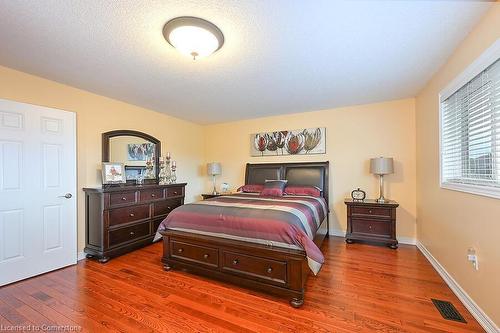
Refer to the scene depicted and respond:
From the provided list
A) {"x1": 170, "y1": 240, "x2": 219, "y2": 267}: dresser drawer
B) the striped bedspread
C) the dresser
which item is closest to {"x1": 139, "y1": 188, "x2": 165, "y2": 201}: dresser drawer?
the dresser

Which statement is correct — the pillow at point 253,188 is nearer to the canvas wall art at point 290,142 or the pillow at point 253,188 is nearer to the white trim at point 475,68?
the canvas wall art at point 290,142

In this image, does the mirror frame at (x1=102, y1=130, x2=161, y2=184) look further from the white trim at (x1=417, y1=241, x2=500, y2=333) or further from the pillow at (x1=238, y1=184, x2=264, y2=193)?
the white trim at (x1=417, y1=241, x2=500, y2=333)

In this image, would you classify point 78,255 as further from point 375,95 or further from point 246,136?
point 375,95

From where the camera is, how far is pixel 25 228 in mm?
2580

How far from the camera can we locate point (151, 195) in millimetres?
3662

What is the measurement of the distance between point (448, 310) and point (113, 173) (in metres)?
4.18

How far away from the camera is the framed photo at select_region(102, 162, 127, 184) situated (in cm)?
327

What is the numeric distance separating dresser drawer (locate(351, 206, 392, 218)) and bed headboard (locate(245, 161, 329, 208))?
0.53 meters

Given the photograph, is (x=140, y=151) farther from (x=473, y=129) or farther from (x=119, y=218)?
(x=473, y=129)

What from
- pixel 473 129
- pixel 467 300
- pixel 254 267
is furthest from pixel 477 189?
pixel 254 267

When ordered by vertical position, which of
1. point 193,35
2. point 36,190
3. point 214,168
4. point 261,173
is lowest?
point 36,190

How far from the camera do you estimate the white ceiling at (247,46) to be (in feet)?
5.36

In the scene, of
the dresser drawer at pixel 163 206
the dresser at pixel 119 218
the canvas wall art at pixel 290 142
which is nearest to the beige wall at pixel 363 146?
the canvas wall art at pixel 290 142

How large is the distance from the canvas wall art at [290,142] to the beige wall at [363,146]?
97 millimetres
